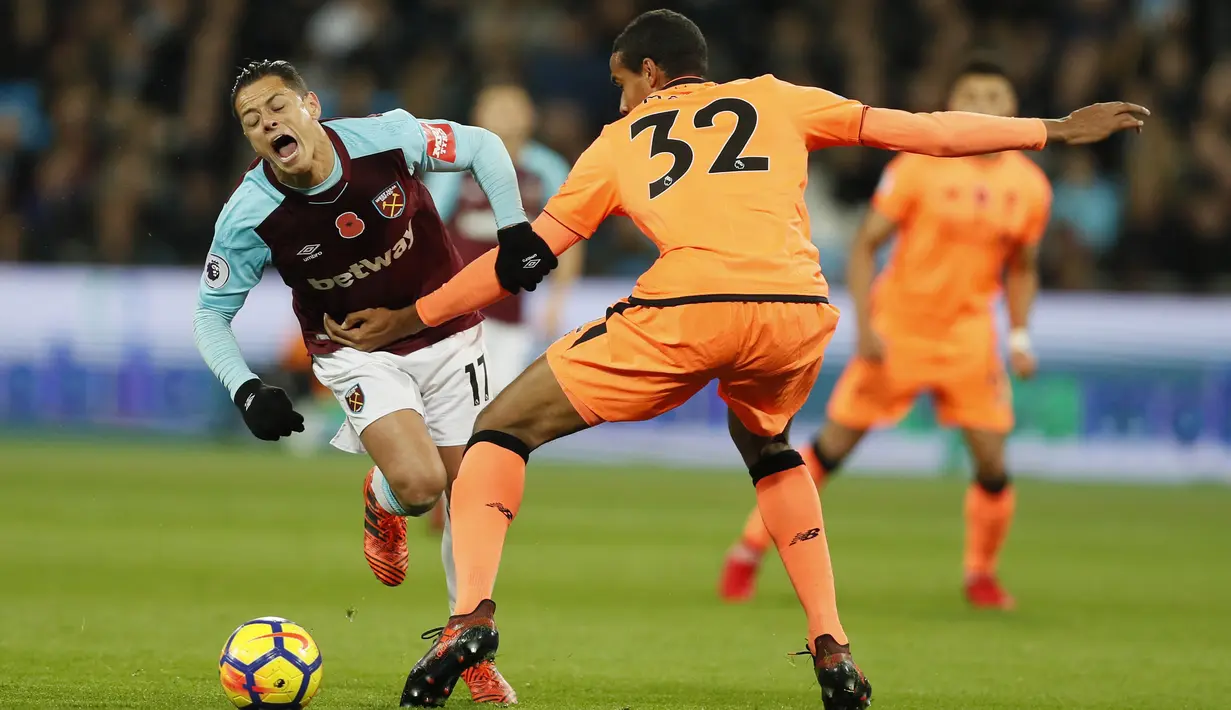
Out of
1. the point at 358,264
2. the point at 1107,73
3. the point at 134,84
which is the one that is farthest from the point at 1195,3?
the point at 358,264

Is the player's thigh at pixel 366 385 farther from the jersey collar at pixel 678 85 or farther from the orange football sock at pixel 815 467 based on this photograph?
the orange football sock at pixel 815 467

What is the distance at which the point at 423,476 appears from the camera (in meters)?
5.47

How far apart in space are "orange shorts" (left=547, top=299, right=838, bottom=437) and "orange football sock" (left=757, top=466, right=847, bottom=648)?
1.21 ft

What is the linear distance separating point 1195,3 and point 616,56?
1304 cm

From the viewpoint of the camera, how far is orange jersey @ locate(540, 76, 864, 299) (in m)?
4.91

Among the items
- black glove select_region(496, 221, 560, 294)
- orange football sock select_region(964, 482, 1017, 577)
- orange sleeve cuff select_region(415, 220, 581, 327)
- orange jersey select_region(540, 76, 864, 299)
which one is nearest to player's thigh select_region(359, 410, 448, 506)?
orange sleeve cuff select_region(415, 220, 581, 327)

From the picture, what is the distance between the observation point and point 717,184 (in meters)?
4.94

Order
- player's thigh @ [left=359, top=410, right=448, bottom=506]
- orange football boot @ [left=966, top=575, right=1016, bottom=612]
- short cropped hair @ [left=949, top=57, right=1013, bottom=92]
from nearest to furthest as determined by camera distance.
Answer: player's thigh @ [left=359, top=410, right=448, bottom=506]
orange football boot @ [left=966, top=575, right=1016, bottom=612]
short cropped hair @ [left=949, top=57, right=1013, bottom=92]

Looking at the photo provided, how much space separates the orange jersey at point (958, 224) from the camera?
823 cm

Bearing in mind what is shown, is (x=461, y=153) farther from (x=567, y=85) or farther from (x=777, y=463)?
(x=567, y=85)

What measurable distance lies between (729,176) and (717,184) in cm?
5

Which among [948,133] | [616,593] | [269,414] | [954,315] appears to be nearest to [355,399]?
[269,414]

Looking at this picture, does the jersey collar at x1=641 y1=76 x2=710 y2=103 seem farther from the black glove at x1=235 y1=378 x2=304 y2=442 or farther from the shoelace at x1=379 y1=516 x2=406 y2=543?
the shoelace at x1=379 y1=516 x2=406 y2=543

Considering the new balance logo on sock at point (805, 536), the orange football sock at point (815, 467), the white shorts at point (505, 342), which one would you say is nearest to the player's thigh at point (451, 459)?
the new balance logo on sock at point (805, 536)
